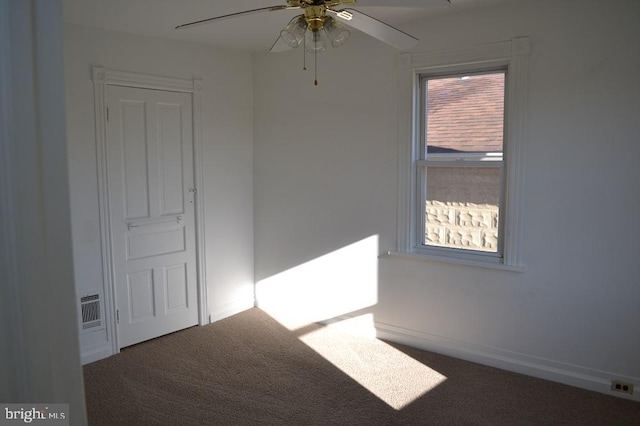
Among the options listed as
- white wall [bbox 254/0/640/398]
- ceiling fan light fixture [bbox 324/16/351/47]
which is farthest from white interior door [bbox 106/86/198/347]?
ceiling fan light fixture [bbox 324/16/351/47]

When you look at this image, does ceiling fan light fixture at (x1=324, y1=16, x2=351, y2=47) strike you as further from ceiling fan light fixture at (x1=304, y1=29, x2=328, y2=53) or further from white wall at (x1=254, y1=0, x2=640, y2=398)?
white wall at (x1=254, y1=0, x2=640, y2=398)

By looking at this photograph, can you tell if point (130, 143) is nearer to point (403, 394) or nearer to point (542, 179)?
point (403, 394)

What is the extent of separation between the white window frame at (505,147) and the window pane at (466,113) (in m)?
0.08

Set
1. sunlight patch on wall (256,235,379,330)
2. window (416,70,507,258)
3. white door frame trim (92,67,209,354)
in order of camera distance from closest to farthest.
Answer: window (416,70,507,258) < white door frame trim (92,67,209,354) < sunlight patch on wall (256,235,379,330)

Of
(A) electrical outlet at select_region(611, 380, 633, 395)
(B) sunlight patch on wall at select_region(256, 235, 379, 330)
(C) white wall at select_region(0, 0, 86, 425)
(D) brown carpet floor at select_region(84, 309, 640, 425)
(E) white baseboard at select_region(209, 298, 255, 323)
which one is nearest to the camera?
(C) white wall at select_region(0, 0, 86, 425)

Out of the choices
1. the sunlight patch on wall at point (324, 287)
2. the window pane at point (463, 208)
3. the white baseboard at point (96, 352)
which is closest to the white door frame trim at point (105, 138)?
the white baseboard at point (96, 352)

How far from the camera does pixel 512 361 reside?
11.8 feet

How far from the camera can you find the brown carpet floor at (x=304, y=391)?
3.04 metres

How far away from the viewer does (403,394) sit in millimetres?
3316

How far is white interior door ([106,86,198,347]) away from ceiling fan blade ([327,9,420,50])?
2.30 metres

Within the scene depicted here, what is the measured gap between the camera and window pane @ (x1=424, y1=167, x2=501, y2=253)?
3701mm

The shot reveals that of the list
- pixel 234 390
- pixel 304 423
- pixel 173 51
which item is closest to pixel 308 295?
pixel 234 390

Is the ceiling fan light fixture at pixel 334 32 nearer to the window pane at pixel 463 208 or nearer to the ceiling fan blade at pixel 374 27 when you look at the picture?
the ceiling fan blade at pixel 374 27

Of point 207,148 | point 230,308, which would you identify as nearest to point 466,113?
point 207,148
